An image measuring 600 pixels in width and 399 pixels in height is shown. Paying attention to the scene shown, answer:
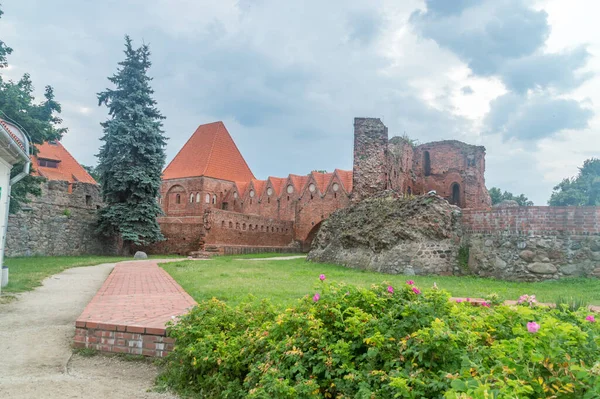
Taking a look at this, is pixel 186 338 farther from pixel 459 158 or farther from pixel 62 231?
pixel 459 158

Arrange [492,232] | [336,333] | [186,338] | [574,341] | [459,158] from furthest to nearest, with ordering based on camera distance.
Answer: [459,158]
[492,232]
[186,338]
[336,333]
[574,341]

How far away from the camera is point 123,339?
486 centimetres

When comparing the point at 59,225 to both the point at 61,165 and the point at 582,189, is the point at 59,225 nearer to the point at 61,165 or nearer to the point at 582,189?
the point at 61,165

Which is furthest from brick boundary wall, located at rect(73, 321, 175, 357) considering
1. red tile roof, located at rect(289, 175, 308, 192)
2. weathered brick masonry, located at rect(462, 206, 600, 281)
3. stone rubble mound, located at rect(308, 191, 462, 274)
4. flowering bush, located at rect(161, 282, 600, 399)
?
red tile roof, located at rect(289, 175, 308, 192)

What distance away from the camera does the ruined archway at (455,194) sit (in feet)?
109

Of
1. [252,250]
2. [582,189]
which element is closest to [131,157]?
[252,250]

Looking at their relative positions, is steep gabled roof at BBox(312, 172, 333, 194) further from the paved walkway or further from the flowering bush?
the flowering bush

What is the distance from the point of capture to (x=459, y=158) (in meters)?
32.8

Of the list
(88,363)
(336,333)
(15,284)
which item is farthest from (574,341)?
(15,284)

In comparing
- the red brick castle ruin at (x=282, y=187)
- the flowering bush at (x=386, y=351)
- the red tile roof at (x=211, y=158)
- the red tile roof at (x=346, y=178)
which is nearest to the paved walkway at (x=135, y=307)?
the flowering bush at (x=386, y=351)

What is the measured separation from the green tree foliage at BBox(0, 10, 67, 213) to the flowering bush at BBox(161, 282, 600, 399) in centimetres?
1423

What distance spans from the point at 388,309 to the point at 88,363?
3315 mm

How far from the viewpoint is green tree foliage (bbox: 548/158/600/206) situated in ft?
143

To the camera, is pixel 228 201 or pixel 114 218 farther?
pixel 228 201
